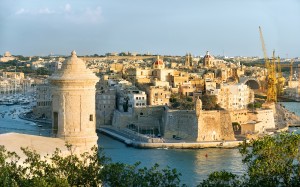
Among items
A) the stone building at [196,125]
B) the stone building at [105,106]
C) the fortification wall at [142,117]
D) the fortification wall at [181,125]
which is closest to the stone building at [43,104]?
the stone building at [105,106]

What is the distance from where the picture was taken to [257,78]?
3719cm

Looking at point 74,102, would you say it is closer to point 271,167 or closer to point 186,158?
point 271,167

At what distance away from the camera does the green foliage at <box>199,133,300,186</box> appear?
4172 mm

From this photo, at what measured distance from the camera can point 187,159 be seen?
46.8 feet

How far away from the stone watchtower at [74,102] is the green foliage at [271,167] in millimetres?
938

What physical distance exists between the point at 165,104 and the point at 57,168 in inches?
674

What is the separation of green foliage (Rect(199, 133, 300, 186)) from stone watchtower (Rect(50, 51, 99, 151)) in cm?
94

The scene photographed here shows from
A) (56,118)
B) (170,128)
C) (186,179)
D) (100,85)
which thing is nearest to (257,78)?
(100,85)

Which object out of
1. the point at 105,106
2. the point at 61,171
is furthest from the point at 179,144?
the point at 61,171

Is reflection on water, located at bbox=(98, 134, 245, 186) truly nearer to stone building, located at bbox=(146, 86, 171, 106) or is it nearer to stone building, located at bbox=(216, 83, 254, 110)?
stone building, located at bbox=(146, 86, 171, 106)

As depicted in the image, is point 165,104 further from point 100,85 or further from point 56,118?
point 56,118

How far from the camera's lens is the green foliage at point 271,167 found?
417 cm

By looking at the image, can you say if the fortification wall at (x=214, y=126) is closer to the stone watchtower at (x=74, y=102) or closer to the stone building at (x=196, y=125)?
the stone building at (x=196, y=125)

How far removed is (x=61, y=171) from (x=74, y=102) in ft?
1.84
